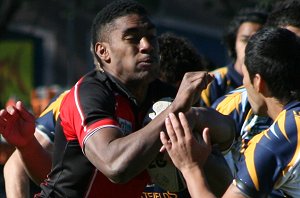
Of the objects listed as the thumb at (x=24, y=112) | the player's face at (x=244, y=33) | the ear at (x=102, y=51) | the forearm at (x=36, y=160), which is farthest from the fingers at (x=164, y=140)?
the player's face at (x=244, y=33)

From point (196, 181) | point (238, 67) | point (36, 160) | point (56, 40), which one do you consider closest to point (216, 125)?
point (196, 181)

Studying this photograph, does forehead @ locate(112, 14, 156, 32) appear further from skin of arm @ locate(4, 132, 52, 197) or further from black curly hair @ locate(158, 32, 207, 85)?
black curly hair @ locate(158, 32, 207, 85)

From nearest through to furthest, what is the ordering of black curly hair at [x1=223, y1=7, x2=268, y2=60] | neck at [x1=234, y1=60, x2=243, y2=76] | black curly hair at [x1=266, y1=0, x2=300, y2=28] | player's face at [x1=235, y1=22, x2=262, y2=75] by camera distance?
black curly hair at [x1=266, y1=0, x2=300, y2=28] < neck at [x1=234, y1=60, x2=243, y2=76] < player's face at [x1=235, y1=22, x2=262, y2=75] < black curly hair at [x1=223, y1=7, x2=268, y2=60]

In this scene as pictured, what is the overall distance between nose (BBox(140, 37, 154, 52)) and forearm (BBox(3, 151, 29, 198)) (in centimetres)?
127

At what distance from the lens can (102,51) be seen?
15.3 ft

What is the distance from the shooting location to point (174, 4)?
79.0ft

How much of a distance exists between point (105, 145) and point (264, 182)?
2.36 feet

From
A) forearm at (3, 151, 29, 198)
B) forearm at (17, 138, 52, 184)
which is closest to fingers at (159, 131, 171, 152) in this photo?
forearm at (17, 138, 52, 184)

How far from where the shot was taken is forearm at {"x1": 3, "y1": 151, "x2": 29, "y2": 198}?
5363mm

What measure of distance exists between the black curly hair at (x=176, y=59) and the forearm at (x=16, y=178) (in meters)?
1.12

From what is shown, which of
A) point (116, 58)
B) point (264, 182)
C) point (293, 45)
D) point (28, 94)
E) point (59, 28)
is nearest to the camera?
point (264, 182)

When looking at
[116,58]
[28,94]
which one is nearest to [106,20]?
[116,58]

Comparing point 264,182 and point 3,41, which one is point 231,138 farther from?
point 3,41

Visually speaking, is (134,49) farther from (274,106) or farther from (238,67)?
(238,67)
